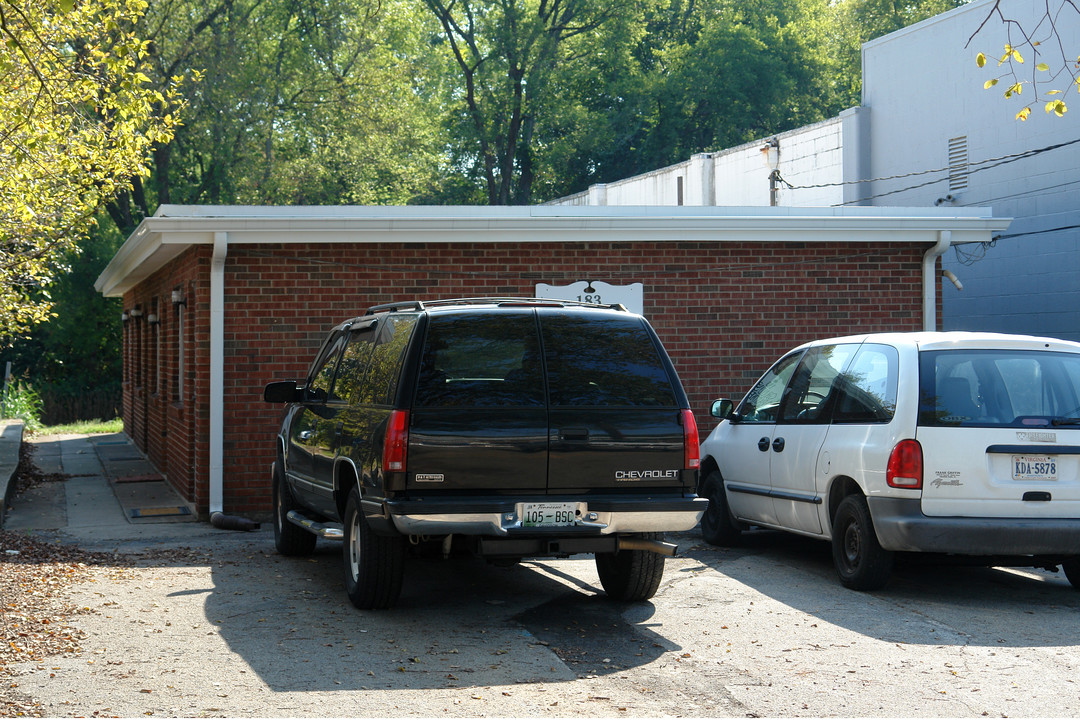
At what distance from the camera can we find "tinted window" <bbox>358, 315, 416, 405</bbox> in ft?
22.9

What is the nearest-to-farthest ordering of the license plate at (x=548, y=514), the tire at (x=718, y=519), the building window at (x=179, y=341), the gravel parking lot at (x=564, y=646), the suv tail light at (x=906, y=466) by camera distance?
the gravel parking lot at (x=564, y=646) < the license plate at (x=548, y=514) < the suv tail light at (x=906, y=466) < the tire at (x=718, y=519) < the building window at (x=179, y=341)

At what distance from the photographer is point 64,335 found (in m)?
32.7

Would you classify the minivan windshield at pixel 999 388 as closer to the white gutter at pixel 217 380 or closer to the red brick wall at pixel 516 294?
the red brick wall at pixel 516 294

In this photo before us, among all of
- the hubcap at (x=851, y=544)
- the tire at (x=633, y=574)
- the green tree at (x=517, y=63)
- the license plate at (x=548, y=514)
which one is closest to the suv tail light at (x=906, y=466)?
the hubcap at (x=851, y=544)

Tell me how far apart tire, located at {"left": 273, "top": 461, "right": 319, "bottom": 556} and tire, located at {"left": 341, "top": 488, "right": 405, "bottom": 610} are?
2.04m

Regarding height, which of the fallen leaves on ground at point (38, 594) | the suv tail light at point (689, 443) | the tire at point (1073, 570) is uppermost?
the suv tail light at point (689, 443)

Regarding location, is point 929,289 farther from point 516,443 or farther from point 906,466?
point 516,443

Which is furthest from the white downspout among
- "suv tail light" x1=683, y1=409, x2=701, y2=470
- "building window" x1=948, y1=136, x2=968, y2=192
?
"building window" x1=948, y1=136, x2=968, y2=192

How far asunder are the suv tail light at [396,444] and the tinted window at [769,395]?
12.3 ft

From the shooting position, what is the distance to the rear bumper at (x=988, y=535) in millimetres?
7344

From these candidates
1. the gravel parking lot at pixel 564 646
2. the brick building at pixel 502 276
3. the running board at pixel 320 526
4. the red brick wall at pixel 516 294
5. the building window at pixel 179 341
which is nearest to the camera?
the gravel parking lot at pixel 564 646

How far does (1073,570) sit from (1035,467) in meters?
1.11

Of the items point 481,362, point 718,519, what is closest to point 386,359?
point 481,362

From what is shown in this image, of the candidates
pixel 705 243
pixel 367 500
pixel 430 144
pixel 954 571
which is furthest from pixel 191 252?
pixel 430 144
